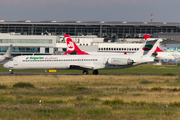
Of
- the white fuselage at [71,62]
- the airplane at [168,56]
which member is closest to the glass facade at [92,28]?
the airplane at [168,56]

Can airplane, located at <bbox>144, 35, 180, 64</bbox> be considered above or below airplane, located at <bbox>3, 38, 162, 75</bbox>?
below

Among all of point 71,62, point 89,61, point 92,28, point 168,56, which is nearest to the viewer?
point 71,62

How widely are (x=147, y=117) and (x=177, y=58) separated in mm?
81715

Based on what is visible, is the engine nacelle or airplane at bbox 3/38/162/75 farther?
airplane at bbox 3/38/162/75

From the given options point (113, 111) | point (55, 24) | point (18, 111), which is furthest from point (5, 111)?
point (55, 24)

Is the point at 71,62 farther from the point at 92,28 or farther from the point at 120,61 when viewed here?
the point at 92,28

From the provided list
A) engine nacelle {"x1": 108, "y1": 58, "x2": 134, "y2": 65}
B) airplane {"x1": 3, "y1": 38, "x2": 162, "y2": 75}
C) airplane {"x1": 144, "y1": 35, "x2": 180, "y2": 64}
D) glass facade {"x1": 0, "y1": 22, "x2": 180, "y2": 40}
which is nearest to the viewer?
engine nacelle {"x1": 108, "y1": 58, "x2": 134, "y2": 65}

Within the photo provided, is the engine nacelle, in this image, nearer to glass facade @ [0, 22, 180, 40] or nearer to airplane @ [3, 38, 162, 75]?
airplane @ [3, 38, 162, 75]

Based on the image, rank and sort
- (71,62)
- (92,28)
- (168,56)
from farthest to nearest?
(92,28)
(168,56)
(71,62)

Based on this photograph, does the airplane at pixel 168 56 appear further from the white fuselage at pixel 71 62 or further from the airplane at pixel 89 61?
the white fuselage at pixel 71 62

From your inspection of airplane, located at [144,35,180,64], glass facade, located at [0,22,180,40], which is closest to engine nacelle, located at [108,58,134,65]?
airplane, located at [144,35,180,64]

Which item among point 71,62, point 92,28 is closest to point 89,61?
point 71,62

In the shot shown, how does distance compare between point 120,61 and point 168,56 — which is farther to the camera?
point 168,56

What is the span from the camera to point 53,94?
90.5ft
